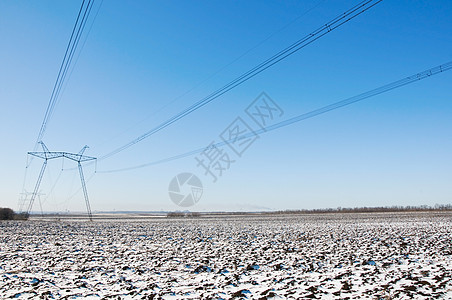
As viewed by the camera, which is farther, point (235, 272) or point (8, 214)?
point (8, 214)

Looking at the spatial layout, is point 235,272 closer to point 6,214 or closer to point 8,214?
point 8,214

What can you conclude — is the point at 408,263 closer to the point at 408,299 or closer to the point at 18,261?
the point at 408,299

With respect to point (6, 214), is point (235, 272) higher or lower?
higher

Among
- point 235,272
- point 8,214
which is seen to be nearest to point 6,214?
point 8,214

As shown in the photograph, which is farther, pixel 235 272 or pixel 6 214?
pixel 6 214

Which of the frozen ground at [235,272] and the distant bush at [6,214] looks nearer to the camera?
the frozen ground at [235,272]

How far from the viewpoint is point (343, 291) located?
7426mm

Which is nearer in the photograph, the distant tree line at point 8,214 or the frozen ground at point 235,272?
the frozen ground at point 235,272

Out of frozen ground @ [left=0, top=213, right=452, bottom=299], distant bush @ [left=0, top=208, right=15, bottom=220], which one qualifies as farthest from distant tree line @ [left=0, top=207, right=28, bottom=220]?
frozen ground @ [left=0, top=213, right=452, bottom=299]

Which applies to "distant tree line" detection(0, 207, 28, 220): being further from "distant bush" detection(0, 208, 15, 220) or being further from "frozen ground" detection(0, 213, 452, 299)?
"frozen ground" detection(0, 213, 452, 299)

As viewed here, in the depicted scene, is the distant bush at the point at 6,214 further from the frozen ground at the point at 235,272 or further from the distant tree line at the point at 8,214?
the frozen ground at the point at 235,272

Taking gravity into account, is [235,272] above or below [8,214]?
above

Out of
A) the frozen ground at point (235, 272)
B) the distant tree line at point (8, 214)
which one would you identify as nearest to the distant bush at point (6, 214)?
the distant tree line at point (8, 214)

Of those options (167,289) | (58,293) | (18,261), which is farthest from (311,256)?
(18,261)
